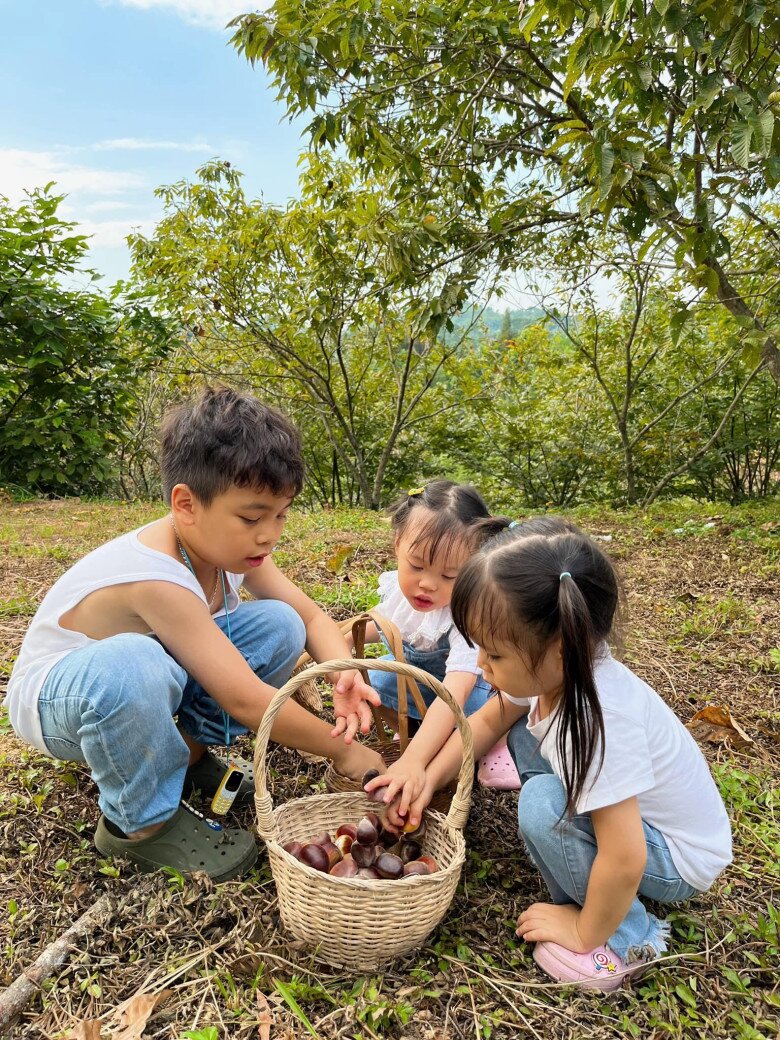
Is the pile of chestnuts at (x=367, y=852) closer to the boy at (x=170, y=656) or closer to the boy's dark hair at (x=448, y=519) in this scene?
the boy at (x=170, y=656)

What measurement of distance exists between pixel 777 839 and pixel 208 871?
151 cm

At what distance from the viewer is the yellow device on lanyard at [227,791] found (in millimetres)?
1854

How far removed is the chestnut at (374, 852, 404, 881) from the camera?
159 cm

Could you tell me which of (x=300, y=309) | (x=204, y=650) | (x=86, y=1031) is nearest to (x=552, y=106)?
(x=300, y=309)

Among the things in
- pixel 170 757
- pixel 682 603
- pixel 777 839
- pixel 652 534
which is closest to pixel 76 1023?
pixel 170 757

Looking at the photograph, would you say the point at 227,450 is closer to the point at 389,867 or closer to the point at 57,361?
the point at 389,867

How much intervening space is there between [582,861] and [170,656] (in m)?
1.07

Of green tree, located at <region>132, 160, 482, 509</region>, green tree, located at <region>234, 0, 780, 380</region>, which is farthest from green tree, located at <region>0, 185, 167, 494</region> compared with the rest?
green tree, located at <region>234, 0, 780, 380</region>

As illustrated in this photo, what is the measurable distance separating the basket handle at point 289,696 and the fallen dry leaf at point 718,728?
49.1 inches

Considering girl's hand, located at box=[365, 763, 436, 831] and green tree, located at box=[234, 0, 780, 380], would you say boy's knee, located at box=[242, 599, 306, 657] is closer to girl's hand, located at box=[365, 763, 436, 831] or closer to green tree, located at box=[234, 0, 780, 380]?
girl's hand, located at box=[365, 763, 436, 831]

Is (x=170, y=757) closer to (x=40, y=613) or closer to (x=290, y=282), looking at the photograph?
(x=40, y=613)

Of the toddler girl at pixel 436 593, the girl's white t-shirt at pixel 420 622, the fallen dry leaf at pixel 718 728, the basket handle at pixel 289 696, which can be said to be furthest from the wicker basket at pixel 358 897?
the fallen dry leaf at pixel 718 728

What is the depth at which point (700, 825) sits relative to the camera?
156cm

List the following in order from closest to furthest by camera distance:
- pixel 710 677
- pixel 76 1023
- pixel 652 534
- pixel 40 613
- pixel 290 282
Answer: pixel 76 1023
pixel 40 613
pixel 710 677
pixel 652 534
pixel 290 282
